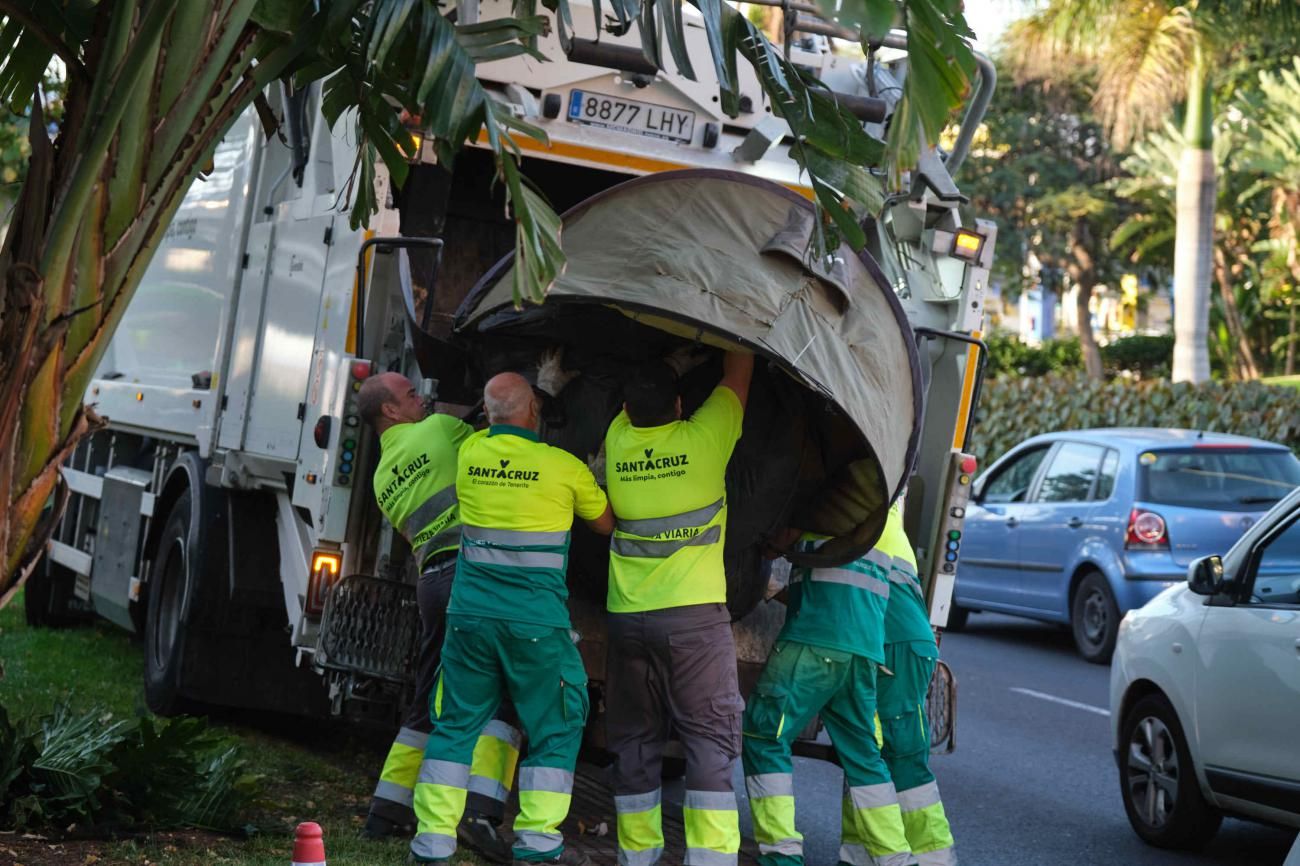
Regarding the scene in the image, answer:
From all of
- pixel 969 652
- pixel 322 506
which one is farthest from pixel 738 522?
pixel 969 652

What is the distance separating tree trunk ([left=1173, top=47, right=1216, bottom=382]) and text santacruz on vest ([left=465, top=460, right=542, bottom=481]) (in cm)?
1736

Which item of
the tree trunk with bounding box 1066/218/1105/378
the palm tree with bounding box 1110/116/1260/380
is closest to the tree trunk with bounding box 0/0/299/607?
the palm tree with bounding box 1110/116/1260/380

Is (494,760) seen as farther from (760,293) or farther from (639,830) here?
(760,293)

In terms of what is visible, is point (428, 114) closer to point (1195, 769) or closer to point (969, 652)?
point (1195, 769)

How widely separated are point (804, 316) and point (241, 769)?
8.82 feet

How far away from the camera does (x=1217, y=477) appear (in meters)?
12.4

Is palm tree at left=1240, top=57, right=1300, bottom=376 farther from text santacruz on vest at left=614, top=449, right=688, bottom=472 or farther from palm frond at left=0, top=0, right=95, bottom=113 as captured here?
palm frond at left=0, top=0, right=95, bottom=113

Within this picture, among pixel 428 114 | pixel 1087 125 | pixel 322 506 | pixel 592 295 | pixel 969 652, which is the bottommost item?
pixel 969 652

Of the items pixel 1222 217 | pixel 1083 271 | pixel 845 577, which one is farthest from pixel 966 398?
pixel 1083 271

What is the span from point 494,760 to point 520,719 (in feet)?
1.11

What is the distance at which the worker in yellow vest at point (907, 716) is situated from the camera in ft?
21.0

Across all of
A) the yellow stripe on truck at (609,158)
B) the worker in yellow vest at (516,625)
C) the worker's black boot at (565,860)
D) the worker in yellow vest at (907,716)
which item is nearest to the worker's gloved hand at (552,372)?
the worker in yellow vest at (516,625)

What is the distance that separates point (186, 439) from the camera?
29.9ft

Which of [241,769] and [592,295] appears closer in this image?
[592,295]
